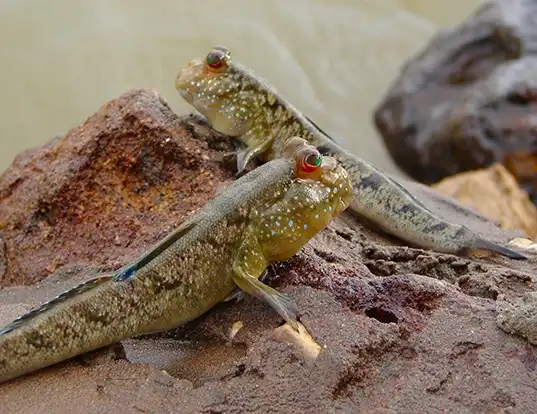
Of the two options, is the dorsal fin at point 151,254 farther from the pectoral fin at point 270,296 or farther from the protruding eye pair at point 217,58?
the protruding eye pair at point 217,58

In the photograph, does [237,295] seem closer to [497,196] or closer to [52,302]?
[52,302]

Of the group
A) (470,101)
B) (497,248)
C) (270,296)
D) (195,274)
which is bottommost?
(470,101)

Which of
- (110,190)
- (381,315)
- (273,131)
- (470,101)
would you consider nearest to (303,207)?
(381,315)

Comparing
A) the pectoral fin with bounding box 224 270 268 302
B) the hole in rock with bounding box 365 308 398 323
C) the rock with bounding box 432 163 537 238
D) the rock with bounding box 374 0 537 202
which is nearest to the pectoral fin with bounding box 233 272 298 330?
the pectoral fin with bounding box 224 270 268 302

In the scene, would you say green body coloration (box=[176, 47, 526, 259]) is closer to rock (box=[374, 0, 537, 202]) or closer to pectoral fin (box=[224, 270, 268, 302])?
Answer: pectoral fin (box=[224, 270, 268, 302])

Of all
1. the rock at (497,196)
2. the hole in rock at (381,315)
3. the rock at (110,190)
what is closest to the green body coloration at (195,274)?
the hole in rock at (381,315)

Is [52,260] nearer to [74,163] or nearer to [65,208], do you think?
[65,208]

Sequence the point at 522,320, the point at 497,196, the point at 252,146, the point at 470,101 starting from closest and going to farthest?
the point at 522,320 → the point at 252,146 → the point at 497,196 → the point at 470,101
